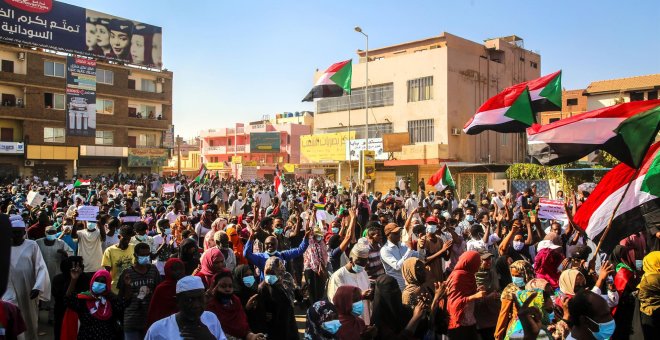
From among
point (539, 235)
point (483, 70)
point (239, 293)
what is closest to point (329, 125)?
point (483, 70)

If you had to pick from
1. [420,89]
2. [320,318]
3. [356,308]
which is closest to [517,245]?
[356,308]

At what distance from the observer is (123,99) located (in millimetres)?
46125

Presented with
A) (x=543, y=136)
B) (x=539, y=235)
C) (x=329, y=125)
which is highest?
(x=329, y=125)

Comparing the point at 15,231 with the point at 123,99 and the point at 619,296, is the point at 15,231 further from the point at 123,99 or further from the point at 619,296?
the point at 123,99

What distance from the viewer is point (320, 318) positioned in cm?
385

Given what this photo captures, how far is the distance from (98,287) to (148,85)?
154 feet

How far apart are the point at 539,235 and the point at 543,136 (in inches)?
68.2

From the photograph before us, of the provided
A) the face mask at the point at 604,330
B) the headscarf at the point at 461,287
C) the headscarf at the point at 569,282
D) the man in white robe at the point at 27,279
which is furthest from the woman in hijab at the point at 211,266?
the face mask at the point at 604,330

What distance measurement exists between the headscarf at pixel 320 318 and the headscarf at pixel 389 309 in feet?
2.11

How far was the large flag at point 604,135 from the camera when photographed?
584 cm

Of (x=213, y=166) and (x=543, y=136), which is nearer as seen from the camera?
(x=543, y=136)

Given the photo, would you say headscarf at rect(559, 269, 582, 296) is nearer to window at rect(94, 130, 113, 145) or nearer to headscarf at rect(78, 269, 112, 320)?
headscarf at rect(78, 269, 112, 320)

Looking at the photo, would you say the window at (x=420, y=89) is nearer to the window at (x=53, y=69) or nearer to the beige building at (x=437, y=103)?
the beige building at (x=437, y=103)

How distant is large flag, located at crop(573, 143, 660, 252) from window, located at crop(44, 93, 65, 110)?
140 ft
